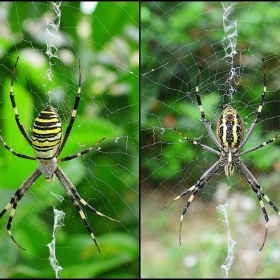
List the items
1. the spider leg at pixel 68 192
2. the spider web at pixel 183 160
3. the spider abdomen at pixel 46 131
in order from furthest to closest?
the spider web at pixel 183 160 → the spider leg at pixel 68 192 → the spider abdomen at pixel 46 131

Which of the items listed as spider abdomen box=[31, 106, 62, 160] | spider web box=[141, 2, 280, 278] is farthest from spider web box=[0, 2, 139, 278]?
spider web box=[141, 2, 280, 278]

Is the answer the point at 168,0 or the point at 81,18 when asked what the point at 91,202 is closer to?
the point at 81,18

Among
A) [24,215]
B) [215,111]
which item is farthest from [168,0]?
[24,215]

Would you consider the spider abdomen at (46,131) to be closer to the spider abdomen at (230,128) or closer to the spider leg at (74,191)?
the spider leg at (74,191)

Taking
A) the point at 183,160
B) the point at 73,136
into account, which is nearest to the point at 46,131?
A: the point at 73,136

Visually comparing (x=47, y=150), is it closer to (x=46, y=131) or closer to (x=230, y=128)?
(x=46, y=131)

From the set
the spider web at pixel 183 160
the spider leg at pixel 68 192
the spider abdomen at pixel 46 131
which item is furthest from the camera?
the spider web at pixel 183 160

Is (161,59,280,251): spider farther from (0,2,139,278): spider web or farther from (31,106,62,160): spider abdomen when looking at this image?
A: (31,106,62,160): spider abdomen

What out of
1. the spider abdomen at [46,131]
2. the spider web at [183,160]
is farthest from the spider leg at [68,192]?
the spider web at [183,160]
